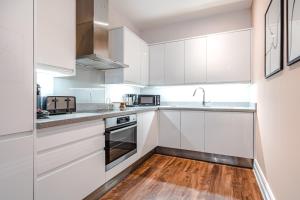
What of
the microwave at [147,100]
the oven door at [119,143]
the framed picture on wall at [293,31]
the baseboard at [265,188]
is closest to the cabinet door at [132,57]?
the microwave at [147,100]

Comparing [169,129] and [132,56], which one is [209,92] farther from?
[132,56]

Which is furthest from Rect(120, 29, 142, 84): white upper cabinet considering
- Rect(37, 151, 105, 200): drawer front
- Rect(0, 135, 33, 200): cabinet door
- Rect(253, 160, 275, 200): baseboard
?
Rect(253, 160, 275, 200): baseboard

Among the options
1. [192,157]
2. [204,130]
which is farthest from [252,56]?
[192,157]

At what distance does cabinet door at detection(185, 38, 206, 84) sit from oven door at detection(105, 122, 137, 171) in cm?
147

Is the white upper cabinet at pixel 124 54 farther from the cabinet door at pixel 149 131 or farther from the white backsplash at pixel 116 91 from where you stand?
the cabinet door at pixel 149 131

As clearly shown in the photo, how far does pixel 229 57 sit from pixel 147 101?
1.69 metres

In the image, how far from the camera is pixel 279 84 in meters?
1.31

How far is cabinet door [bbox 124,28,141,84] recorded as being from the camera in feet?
9.05

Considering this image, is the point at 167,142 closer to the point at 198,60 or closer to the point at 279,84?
the point at 198,60

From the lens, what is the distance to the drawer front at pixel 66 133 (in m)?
1.18

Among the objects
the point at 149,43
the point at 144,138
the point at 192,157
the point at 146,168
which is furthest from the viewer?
the point at 149,43

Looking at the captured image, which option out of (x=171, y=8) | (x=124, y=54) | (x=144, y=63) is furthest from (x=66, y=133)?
(x=171, y=8)

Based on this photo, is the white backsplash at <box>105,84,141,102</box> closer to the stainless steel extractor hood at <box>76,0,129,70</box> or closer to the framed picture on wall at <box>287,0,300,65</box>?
the stainless steel extractor hood at <box>76,0,129,70</box>

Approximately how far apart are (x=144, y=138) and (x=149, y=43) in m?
2.17
